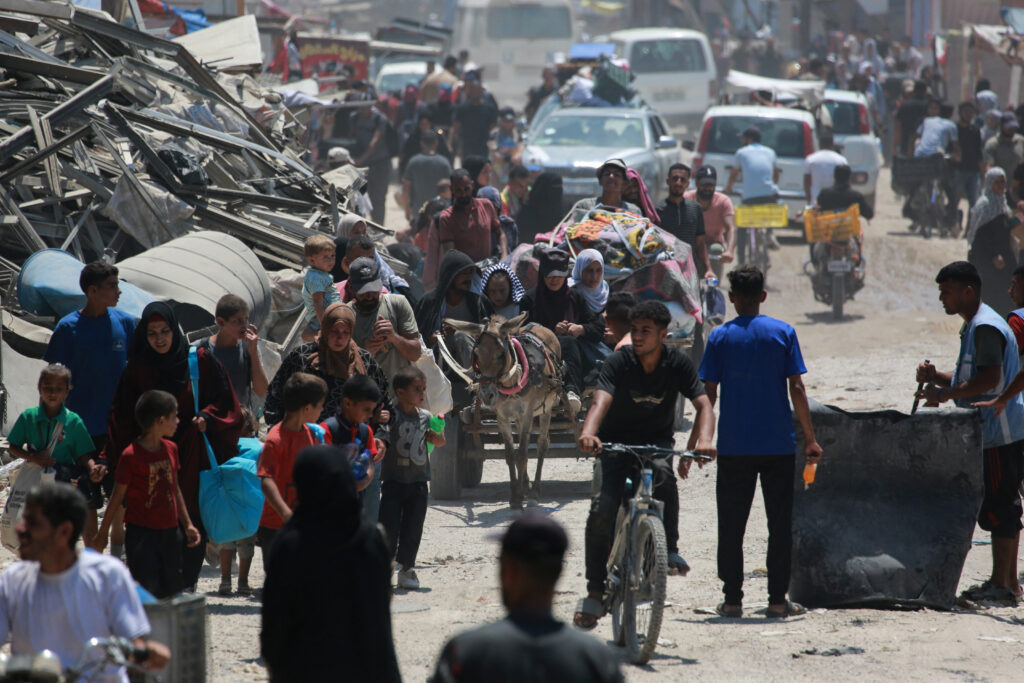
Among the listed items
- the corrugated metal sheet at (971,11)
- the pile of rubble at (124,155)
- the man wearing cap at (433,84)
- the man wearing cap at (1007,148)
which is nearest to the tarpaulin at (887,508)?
the pile of rubble at (124,155)

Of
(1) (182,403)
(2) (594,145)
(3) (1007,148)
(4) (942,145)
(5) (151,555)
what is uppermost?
(4) (942,145)

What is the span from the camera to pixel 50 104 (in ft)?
41.5

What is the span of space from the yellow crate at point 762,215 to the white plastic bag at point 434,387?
10753 mm

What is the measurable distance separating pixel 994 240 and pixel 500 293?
7238mm

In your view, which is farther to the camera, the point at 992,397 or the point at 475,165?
the point at 475,165

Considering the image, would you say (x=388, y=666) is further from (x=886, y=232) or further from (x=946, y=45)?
(x=946, y=45)

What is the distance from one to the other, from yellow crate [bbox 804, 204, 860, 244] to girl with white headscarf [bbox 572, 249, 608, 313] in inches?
312

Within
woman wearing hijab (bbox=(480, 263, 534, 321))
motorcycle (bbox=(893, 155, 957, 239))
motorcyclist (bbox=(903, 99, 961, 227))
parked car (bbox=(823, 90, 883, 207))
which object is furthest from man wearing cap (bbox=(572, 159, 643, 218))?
motorcyclist (bbox=(903, 99, 961, 227))

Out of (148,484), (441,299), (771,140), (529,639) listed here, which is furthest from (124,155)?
(771,140)

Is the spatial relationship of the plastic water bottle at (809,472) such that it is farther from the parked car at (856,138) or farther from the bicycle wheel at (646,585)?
the parked car at (856,138)

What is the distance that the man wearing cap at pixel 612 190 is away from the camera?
37.1 ft

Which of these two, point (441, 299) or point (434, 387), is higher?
point (441, 299)

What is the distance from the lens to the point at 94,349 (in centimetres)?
679

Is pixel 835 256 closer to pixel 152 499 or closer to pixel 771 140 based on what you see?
pixel 771 140
